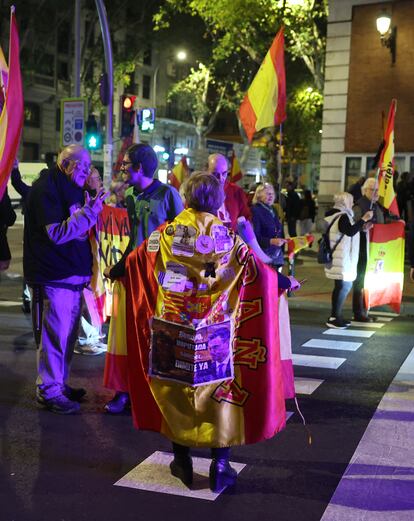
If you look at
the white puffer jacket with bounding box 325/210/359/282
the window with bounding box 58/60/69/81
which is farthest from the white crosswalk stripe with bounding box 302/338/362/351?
the window with bounding box 58/60/69/81

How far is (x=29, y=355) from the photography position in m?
7.53

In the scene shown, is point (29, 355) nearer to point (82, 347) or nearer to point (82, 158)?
point (82, 347)

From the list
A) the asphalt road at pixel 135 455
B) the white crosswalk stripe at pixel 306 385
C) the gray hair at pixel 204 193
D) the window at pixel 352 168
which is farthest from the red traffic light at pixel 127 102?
the gray hair at pixel 204 193

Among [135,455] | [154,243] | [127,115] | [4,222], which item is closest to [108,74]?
[127,115]

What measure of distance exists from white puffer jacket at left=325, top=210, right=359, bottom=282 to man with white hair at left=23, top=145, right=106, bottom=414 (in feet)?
15.8

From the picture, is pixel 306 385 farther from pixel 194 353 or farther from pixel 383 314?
pixel 383 314

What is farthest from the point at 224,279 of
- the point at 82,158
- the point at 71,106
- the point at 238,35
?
the point at 238,35

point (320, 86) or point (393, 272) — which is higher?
point (320, 86)

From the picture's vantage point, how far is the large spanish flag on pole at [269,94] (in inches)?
445

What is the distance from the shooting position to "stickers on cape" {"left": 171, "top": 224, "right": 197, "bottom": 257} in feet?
13.2

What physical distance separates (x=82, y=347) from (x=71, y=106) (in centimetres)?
812

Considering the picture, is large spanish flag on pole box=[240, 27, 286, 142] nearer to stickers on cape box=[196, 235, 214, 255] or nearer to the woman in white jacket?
the woman in white jacket

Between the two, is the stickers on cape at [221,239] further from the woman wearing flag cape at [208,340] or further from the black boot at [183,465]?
the black boot at [183,465]

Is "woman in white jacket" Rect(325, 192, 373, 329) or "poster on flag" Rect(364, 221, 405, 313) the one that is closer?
"woman in white jacket" Rect(325, 192, 373, 329)
